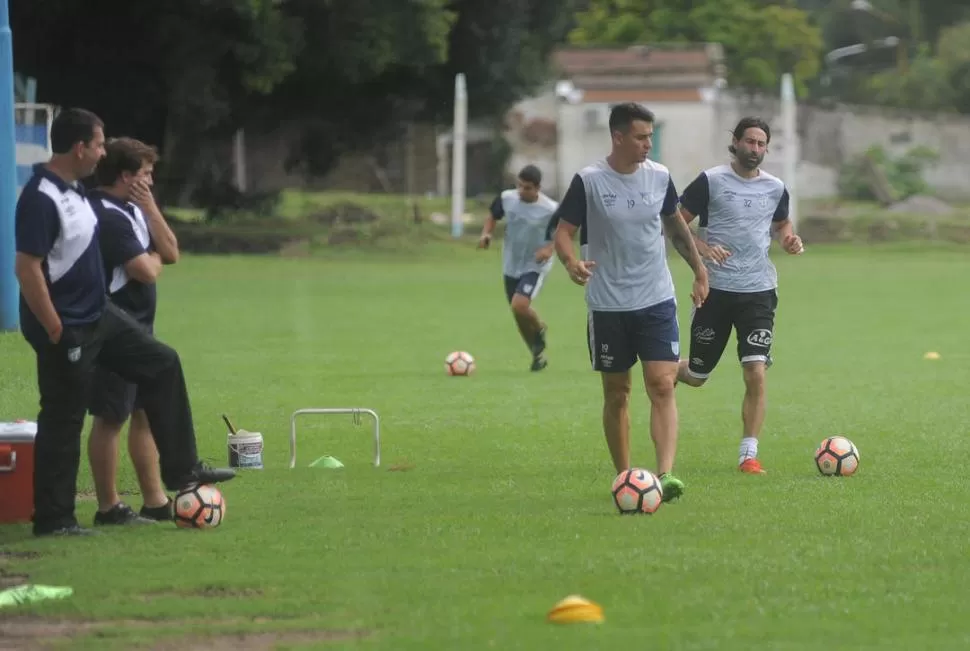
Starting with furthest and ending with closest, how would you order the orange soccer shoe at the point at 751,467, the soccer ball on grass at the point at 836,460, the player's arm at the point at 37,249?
1. the orange soccer shoe at the point at 751,467
2. the soccer ball on grass at the point at 836,460
3. the player's arm at the point at 37,249

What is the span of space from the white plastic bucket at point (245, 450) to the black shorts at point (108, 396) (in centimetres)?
219

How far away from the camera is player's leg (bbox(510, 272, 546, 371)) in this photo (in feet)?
62.0

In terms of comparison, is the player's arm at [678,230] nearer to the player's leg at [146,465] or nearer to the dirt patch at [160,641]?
the player's leg at [146,465]

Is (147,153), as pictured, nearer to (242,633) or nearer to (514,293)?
(242,633)

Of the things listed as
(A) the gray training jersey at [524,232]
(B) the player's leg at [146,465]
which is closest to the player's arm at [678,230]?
(B) the player's leg at [146,465]

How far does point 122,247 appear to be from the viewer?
916cm

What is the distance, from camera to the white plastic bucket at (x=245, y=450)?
38.1 ft

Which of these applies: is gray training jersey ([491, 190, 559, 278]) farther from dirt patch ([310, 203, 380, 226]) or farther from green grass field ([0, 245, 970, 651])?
dirt patch ([310, 203, 380, 226])

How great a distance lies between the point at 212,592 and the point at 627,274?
3663 mm

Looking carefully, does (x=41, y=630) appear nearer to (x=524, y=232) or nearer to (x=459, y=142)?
(x=524, y=232)

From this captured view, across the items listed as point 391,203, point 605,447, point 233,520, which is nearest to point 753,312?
point 605,447

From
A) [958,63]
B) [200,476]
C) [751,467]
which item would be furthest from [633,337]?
[958,63]

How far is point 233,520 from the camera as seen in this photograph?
9633mm

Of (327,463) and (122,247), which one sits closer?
(122,247)
